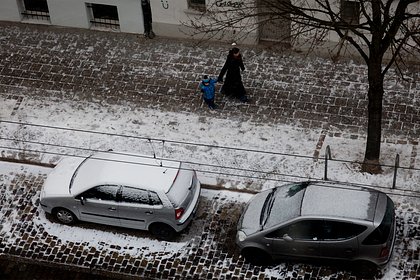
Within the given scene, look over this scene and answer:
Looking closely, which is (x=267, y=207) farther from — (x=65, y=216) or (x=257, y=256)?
(x=65, y=216)

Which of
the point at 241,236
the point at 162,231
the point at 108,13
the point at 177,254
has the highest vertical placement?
the point at 108,13

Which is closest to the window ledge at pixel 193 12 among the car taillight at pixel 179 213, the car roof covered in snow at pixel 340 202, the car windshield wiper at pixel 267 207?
the car windshield wiper at pixel 267 207

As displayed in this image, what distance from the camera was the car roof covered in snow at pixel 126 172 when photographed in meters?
18.2

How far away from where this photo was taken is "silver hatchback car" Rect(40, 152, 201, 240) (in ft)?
59.1

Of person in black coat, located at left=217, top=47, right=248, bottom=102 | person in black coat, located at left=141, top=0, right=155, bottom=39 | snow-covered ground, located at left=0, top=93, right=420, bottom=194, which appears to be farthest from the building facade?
snow-covered ground, located at left=0, top=93, right=420, bottom=194

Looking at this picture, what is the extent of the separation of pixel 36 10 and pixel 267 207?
11.4 m

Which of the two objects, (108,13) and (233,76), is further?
(108,13)

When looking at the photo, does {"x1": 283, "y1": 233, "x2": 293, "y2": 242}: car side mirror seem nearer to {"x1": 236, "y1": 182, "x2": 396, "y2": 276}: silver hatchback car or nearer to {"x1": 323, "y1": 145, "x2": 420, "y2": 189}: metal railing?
{"x1": 236, "y1": 182, "x2": 396, "y2": 276}: silver hatchback car

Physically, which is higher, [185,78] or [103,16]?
[103,16]

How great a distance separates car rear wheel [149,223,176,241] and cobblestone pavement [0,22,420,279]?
292mm

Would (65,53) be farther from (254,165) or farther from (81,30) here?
(254,165)

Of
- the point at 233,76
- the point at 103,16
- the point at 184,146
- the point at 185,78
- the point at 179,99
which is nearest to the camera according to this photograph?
the point at 184,146

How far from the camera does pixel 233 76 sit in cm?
2162

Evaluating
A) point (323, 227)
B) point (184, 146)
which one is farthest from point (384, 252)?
point (184, 146)
